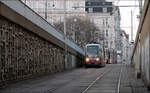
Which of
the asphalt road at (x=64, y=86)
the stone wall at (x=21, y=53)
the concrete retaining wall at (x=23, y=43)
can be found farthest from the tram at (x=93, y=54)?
the asphalt road at (x=64, y=86)

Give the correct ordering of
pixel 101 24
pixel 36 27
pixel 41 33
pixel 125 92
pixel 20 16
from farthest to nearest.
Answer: pixel 101 24
pixel 41 33
pixel 36 27
pixel 20 16
pixel 125 92

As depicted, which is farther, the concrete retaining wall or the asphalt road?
the concrete retaining wall

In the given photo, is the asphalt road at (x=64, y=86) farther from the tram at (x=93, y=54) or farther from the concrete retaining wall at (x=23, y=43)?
the tram at (x=93, y=54)

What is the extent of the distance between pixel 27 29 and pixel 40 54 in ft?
17.0

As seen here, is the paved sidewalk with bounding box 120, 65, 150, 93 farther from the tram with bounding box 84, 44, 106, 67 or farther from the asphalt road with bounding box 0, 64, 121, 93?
the tram with bounding box 84, 44, 106, 67

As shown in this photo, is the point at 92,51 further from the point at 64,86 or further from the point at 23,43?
the point at 64,86

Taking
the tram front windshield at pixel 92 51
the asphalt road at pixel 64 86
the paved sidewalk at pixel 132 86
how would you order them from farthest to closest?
the tram front windshield at pixel 92 51 < the asphalt road at pixel 64 86 < the paved sidewalk at pixel 132 86

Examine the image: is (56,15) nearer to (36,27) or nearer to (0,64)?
(36,27)

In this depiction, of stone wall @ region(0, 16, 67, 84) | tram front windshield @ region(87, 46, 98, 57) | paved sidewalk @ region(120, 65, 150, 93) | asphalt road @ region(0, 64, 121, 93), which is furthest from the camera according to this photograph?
tram front windshield @ region(87, 46, 98, 57)

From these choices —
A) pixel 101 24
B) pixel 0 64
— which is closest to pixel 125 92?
pixel 0 64

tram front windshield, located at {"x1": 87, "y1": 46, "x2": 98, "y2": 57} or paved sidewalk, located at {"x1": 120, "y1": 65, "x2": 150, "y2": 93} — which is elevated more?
tram front windshield, located at {"x1": 87, "y1": 46, "x2": 98, "y2": 57}

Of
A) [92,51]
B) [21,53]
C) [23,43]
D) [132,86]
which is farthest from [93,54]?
[132,86]

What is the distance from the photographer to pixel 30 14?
26.3 m

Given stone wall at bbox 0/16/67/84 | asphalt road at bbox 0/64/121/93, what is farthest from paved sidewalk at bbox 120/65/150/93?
stone wall at bbox 0/16/67/84
